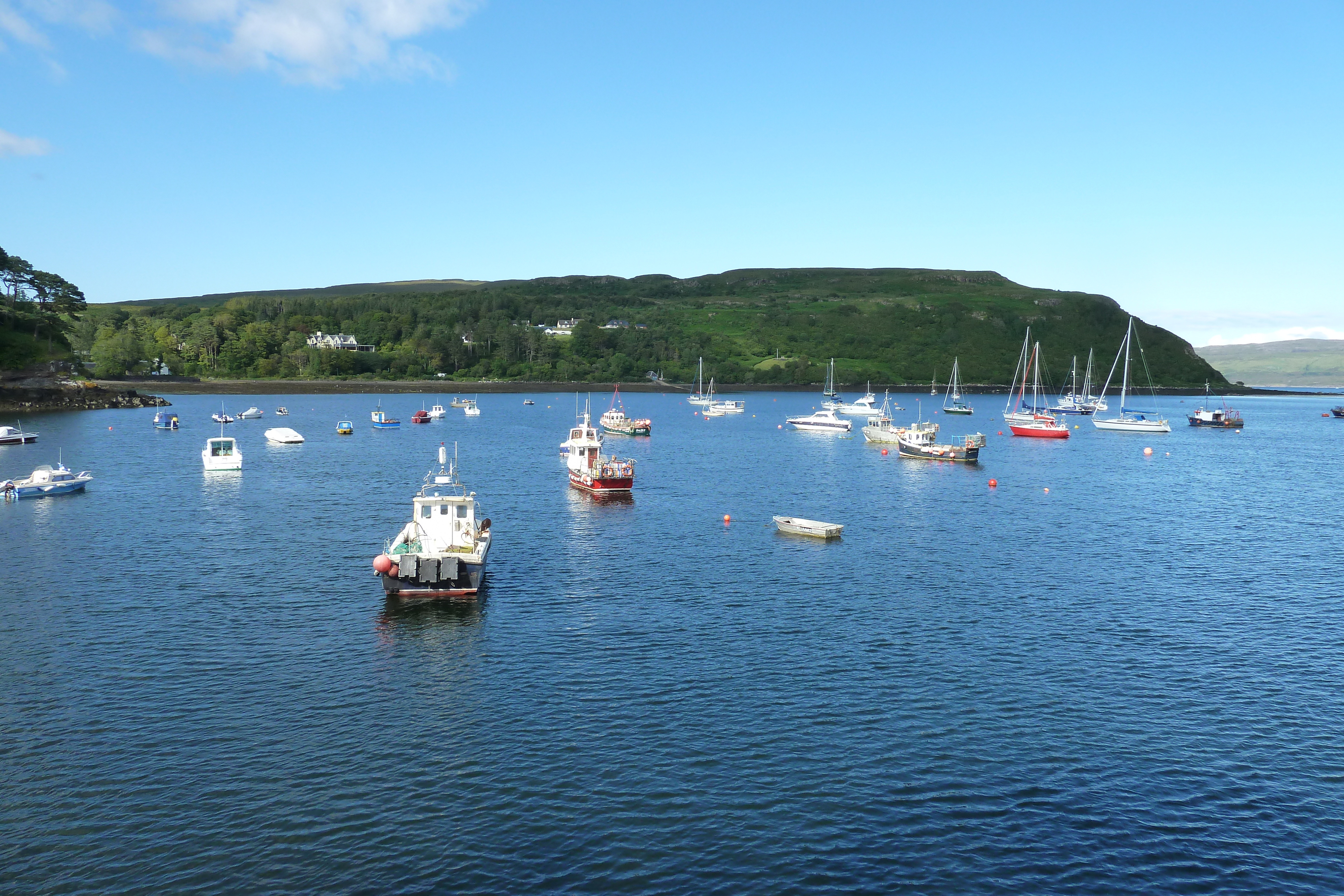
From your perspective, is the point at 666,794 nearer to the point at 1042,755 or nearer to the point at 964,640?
the point at 1042,755

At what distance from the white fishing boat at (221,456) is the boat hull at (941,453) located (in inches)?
3612

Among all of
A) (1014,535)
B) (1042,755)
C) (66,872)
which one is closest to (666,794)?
(1042,755)

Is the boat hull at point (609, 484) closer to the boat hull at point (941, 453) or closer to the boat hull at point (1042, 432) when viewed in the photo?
the boat hull at point (941, 453)

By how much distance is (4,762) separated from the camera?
112 feet

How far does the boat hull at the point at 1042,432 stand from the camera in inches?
7205

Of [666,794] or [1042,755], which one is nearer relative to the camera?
[666,794]

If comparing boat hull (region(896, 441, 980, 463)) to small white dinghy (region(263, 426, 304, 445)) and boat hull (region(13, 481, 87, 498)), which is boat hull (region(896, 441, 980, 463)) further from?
boat hull (region(13, 481, 87, 498))

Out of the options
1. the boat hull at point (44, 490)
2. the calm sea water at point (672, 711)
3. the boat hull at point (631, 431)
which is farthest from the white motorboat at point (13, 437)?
the boat hull at point (631, 431)

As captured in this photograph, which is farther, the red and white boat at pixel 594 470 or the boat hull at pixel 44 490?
the red and white boat at pixel 594 470

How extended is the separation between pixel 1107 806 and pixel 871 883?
10333 millimetres

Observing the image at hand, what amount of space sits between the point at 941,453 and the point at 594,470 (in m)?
60.4

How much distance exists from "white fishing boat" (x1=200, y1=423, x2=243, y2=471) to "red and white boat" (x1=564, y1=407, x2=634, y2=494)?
40.7 meters

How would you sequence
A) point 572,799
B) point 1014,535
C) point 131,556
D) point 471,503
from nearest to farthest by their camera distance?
point 572,799 → point 471,503 → point 131,556 → point 1014,535

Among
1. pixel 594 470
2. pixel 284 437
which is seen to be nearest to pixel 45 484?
pixel 594 470
